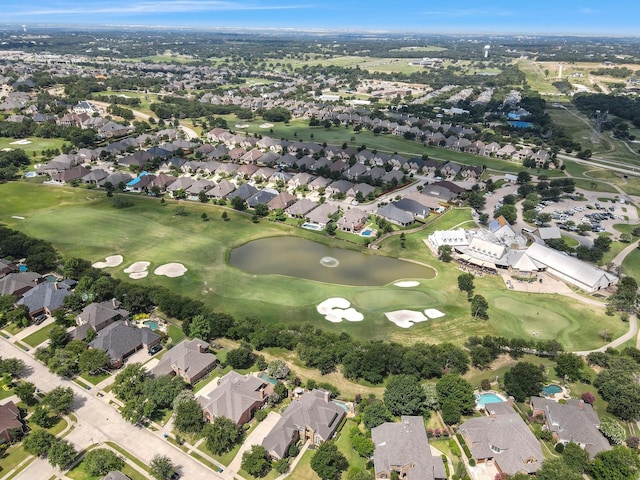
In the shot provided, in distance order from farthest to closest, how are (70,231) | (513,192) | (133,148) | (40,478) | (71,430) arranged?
(133,148)
(513,192)
(70,231)
(71,430)
(40,478)

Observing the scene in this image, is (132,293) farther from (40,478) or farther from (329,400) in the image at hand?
(329,400)

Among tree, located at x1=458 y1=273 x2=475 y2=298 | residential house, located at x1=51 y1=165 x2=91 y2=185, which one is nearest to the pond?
tree, located at x1=458 y1=273 x2=475 y2=298

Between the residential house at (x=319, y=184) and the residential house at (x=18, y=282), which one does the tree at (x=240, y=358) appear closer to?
the residential house at (x=18, y=282)

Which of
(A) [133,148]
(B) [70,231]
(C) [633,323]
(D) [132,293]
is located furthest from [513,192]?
(A) [133,148]

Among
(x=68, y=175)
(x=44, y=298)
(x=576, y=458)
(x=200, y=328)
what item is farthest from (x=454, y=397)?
(x=68, y=175)

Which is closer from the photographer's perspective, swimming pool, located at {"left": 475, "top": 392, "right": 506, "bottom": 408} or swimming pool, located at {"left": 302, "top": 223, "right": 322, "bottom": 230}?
swimming pool, located at {"left": 475, "top": 392, "right": 506, "bottom": 408}

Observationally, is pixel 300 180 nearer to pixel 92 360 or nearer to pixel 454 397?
pixel 92 360

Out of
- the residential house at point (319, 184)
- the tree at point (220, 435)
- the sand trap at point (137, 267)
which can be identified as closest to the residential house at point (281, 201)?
the residential house at point (319, 184)

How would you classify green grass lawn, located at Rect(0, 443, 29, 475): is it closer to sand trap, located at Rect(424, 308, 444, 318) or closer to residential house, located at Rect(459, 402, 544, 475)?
residential house, located at Rect(459, 402, 544, 475)
